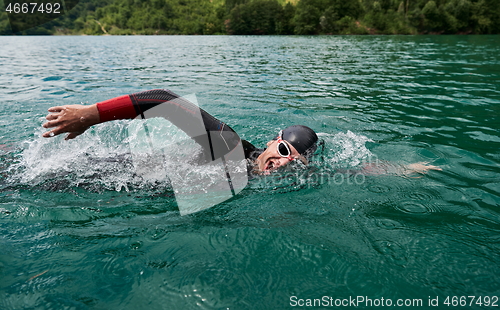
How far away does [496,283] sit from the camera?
225 centimetres

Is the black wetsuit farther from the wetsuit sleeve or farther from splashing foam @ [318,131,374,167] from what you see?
splashing foam @ [318,131,374,167]

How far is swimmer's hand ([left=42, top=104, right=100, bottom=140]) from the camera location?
9.51 feet

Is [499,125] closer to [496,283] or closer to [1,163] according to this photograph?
[496,283]

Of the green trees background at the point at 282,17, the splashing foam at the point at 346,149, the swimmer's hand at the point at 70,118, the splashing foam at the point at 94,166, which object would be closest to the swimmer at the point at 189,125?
the swimmer's hand at the point at 70,118

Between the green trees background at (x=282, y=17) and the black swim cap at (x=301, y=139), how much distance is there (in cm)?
6077

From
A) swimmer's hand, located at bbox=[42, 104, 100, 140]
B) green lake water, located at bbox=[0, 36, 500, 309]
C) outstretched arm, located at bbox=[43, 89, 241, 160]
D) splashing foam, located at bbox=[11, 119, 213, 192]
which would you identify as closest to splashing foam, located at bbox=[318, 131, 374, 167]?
green lake water, located at bbox=[0, 36, 500, 309]

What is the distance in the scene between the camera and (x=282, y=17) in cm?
7262

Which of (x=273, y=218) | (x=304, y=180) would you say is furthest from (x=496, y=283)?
(x=304, y=180)

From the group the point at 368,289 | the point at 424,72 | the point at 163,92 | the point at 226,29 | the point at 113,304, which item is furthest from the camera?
the point at 226,29

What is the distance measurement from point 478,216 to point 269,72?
11652 millimetres

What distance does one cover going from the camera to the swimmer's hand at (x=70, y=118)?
114 inches

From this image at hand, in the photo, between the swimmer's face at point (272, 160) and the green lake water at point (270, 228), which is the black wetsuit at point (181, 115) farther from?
the green lake water at point (270, 228)

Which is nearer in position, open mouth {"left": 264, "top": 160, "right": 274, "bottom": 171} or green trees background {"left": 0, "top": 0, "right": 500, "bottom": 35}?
open mouth {"left": 264, "top": 160, "right": 274, "bottom": 171}

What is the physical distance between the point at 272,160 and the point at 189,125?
44.7 inches
